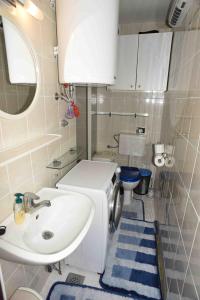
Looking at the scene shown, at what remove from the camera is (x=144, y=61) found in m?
2.32

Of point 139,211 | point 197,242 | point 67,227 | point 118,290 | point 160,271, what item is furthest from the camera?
point 139,211

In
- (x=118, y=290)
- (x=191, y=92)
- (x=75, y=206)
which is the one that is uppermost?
(x=191, y=92)

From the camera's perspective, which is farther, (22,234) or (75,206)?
(75,206)

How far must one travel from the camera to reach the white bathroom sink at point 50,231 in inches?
32.3

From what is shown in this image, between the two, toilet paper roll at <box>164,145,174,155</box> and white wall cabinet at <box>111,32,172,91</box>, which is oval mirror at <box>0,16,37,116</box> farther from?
white wall cabinet at <box>111,32,172,91</box>

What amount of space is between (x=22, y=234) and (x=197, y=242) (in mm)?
912

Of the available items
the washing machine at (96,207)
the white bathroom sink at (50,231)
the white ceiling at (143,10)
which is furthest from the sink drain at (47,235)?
the white ceiling at (143,10)

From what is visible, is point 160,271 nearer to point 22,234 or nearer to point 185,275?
point 185,275

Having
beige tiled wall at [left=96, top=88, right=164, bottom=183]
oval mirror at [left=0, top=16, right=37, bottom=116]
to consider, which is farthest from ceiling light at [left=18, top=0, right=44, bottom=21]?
beige tiled wall at [left=96, top=88, right=164, bottom=183]

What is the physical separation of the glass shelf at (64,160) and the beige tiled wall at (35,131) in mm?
49

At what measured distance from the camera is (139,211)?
2.49 meters

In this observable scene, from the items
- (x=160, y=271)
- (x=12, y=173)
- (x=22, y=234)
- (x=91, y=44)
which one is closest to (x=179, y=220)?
(x=160, y=271)

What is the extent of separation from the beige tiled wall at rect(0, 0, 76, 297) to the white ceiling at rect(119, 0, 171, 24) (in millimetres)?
1147

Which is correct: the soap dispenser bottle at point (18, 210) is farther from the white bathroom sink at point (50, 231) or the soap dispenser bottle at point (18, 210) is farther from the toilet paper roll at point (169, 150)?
the toilet paper roll at point (169, 150)
